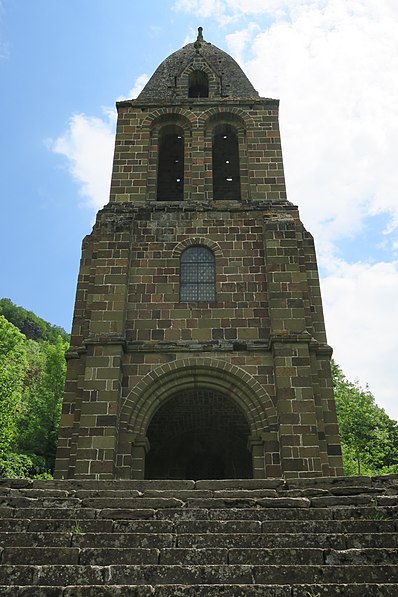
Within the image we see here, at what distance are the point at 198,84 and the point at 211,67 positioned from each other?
0.74 meters

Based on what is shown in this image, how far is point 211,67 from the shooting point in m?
20.1

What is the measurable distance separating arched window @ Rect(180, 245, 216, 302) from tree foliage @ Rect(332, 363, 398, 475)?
15598mm

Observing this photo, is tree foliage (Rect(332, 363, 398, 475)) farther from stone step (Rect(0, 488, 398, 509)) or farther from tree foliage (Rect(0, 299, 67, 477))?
stone step (Rect(0, 488, 398, 509))

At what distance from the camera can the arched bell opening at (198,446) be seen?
15.4 meters

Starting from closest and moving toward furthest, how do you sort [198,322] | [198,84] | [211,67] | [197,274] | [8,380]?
[198,322], [197,274], [211,67], [198,84], [8,380]

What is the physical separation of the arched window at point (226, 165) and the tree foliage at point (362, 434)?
1462 cm

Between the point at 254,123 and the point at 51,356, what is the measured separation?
22.5 m

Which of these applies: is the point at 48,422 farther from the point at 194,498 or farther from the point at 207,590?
the point at 207,590

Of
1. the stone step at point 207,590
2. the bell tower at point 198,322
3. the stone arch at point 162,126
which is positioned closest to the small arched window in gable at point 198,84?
the bell tower at point 198,322

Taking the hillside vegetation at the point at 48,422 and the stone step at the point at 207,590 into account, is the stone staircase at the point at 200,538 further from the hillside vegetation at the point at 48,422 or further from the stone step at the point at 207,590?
the hillside vegetation at the point at 48,422

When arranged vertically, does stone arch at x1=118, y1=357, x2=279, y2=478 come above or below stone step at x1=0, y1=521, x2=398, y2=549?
above

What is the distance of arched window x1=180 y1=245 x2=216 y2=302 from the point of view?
1439 cm

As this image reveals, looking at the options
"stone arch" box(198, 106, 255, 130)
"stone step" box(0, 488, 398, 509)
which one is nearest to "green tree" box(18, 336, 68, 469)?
"stone arch" box(198, 106, 255, 130)

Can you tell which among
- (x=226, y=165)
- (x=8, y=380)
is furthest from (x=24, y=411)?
(x=226, y=165)
